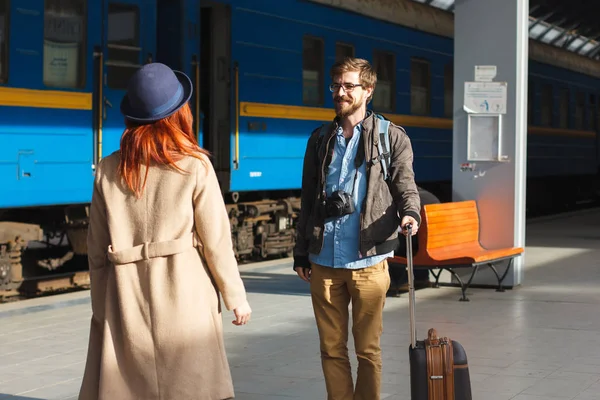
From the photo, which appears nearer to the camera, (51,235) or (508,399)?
(508,399)

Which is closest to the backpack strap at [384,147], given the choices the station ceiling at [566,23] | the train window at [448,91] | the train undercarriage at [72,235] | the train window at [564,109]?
the train undercarriage at [72,235]

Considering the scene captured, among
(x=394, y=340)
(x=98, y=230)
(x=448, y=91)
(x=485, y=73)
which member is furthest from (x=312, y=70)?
(x=98, y=230)

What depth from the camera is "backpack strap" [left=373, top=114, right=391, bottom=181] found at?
5.42m

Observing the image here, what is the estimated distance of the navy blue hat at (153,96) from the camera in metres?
4.12

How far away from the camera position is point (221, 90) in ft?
43.4

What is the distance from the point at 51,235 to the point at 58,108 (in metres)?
1.85

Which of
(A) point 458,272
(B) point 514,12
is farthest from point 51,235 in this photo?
(B) point 514,12

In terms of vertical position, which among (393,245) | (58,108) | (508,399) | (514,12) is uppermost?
(514,12)

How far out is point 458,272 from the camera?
11680 mm

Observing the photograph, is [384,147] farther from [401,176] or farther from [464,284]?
[464,284]

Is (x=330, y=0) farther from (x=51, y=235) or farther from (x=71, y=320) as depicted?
(x=71, y=320)

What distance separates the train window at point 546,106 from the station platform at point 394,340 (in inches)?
466

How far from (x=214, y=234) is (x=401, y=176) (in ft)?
5.21

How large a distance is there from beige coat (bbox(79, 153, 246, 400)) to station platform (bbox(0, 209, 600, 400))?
2.36m
